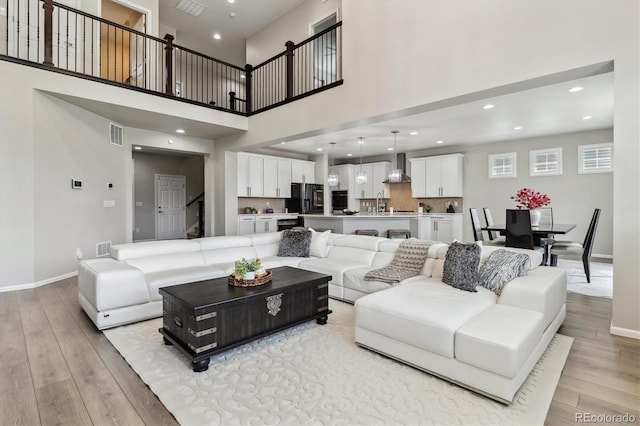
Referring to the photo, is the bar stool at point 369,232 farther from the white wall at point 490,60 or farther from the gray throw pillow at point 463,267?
the gray throw pillow at point 463,267

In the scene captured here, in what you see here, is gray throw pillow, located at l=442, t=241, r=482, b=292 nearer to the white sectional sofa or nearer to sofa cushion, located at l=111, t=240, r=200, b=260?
the white sectional sofa

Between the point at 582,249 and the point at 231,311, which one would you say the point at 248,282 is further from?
the point at 582,249

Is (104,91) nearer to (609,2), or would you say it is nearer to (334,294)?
(334,294)

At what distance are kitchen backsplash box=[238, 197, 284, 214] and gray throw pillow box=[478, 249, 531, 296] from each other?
263 inches

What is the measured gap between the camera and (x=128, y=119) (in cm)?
616

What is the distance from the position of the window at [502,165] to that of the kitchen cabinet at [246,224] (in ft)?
20.9

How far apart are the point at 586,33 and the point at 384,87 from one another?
2.17m

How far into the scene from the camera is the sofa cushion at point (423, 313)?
2.20 meters

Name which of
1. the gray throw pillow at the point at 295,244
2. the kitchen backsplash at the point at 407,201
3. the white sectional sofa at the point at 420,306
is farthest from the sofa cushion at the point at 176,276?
the kitchen backsplash at the point at 407,201

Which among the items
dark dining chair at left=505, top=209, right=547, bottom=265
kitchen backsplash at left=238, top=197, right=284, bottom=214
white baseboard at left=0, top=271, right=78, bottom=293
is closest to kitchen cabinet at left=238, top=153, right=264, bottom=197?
kitchen backsplash at left=238, top=197, right=284, bottom=214

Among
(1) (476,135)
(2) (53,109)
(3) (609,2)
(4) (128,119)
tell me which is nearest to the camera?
(3) (609,2)

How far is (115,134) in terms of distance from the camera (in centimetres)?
640

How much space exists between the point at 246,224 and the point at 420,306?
6.24 meters

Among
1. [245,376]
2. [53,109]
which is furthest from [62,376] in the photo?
[53,109]
